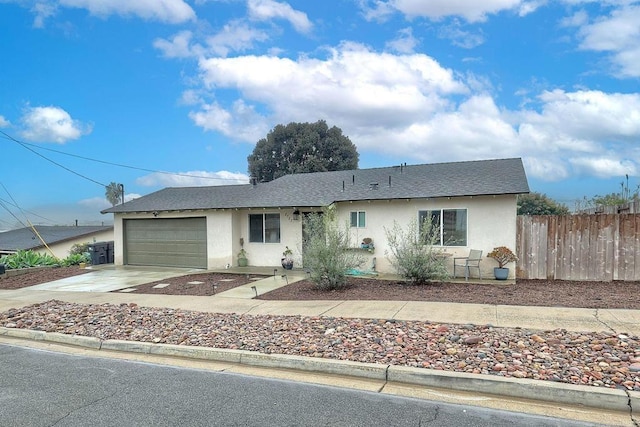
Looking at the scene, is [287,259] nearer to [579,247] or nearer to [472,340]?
[579,247]

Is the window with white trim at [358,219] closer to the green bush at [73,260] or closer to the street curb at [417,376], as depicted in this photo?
the street curb at [417,376]

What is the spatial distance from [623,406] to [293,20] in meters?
13.1

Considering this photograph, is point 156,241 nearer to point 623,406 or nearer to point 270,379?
point 270,379

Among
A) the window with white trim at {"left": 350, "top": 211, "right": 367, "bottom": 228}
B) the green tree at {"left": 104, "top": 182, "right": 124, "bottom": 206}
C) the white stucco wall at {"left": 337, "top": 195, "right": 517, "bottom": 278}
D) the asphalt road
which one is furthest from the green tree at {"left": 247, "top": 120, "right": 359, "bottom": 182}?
the asphalt road

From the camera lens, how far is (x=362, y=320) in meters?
7.00

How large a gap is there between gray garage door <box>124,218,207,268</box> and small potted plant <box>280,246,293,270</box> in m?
3.50

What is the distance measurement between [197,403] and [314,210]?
1092 centimetres

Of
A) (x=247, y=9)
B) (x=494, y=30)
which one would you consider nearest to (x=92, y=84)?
(x=247, y=9)

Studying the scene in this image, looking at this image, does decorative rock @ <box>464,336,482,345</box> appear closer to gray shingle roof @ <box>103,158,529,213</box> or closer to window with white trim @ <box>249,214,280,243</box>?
gray shingle roof @ <box>103,158,529,213</box>

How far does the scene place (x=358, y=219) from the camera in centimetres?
1399

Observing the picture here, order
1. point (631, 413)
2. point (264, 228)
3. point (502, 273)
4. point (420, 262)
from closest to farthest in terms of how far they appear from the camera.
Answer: point (631, 413)
point (420, 262)
point (502, 273)
point (264, 228)

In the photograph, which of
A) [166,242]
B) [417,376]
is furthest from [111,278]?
[417,376]

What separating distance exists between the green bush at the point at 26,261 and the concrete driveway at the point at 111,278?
2.16 metres

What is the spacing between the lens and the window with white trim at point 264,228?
15734mm
